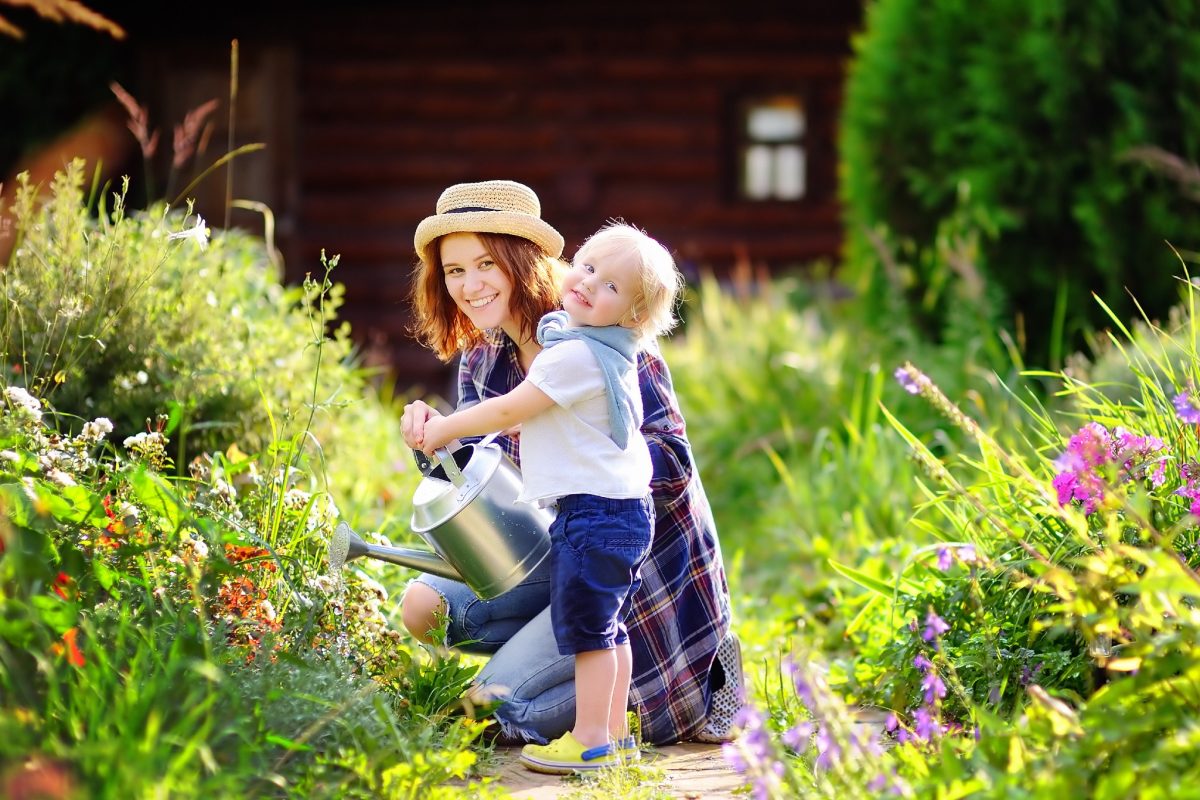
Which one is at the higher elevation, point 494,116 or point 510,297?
point 494,116

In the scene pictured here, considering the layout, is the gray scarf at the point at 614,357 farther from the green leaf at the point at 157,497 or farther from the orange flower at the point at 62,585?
the orange flower at the point at 62,585

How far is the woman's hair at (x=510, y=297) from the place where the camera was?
3.04 m

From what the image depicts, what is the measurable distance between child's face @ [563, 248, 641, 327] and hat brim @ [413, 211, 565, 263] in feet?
1.10

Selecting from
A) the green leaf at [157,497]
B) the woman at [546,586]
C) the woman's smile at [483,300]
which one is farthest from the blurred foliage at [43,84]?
the green leaf at [157,497]

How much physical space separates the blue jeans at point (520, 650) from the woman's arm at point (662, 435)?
31 centimetres

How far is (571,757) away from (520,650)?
370 mm

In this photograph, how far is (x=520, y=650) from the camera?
3008 millimetres

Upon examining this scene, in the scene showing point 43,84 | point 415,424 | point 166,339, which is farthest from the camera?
point 43,84

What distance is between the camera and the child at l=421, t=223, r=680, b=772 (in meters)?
2.65

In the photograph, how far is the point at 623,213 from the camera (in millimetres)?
9500

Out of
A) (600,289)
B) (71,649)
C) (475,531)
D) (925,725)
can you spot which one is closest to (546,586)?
(475,531)

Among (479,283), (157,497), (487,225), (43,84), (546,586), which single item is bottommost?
(546,586)

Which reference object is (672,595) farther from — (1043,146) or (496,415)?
(1043,146)

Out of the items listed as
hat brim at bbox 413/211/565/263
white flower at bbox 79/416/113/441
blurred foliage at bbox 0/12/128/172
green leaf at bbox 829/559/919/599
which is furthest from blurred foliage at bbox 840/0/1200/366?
blurred foliage at bbox 0/12/128/172
